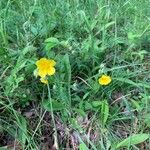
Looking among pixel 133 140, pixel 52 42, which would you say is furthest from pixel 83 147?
pixel 52 42

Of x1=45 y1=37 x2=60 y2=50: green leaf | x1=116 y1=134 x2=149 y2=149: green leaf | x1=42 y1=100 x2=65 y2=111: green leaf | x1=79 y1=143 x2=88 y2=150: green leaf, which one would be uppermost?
x1=45 y1=37 x2=60 y2=50: green leaf

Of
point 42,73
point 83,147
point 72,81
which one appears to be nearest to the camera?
point 83,147

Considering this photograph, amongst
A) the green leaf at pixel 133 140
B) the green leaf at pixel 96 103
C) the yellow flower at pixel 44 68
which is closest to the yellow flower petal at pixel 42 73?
the yellow flower at pixel 44 68

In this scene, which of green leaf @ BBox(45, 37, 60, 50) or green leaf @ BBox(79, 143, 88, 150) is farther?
green leaf @ BBox(45, 37, 60, 50)

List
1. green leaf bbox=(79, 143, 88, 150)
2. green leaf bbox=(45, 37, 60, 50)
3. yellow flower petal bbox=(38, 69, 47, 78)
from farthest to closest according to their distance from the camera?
green leaf bbox=(45, 37, 60, 50) < yellow flower petal bbox=(38, 69, 47, 78) < green leaf bbox=(79, 143, 88, 150)

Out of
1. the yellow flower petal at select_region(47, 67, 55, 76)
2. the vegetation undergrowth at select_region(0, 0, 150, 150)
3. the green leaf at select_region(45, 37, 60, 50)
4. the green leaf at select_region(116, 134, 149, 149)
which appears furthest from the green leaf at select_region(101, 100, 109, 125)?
the green leaf at select_region(45, 37, 60, 50)

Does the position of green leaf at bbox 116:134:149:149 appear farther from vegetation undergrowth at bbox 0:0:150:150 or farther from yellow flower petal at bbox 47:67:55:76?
yellow flower petal at bbox 47:67:55:76

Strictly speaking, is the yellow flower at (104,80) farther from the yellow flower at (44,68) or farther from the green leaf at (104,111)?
the yellow flower at (44,68)

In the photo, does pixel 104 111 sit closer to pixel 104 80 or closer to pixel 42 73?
pixel 104 80
